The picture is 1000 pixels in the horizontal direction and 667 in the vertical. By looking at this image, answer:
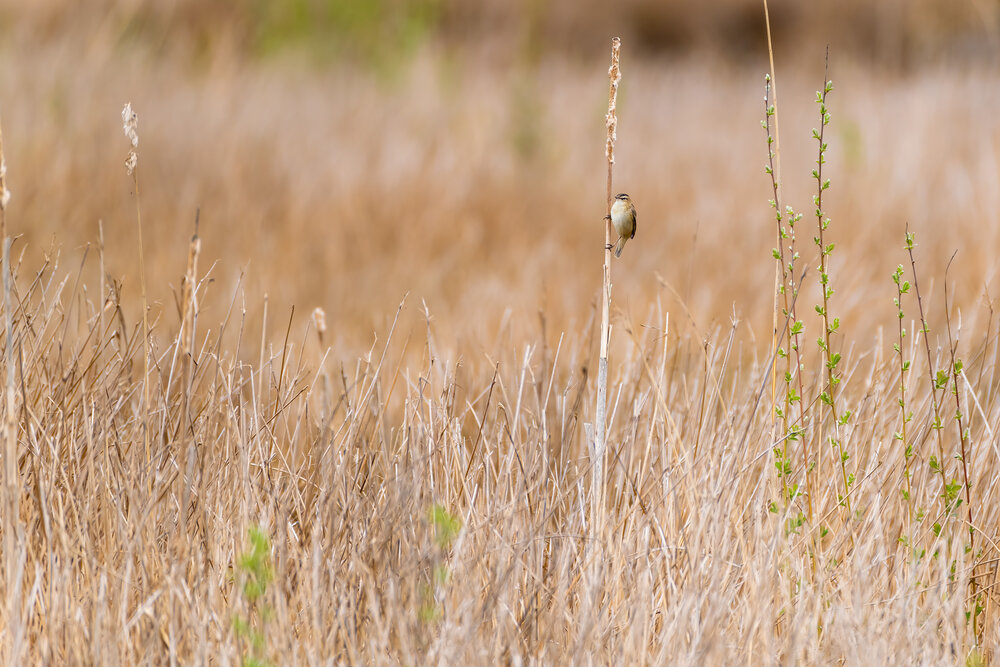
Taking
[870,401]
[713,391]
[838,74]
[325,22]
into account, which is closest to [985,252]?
[870,401]

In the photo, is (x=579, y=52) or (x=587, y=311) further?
(x=579, y=52)

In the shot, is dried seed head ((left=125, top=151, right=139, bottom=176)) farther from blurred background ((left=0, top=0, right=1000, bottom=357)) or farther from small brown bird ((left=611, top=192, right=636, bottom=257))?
blurred background ((left=0, top=0, right=1000, bottom=357))

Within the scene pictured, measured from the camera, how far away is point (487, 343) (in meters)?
3.39

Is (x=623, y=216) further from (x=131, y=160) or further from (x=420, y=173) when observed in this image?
(x=420, y=173)

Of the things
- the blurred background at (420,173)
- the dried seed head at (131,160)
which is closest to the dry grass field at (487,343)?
the blurred background at (420,173)

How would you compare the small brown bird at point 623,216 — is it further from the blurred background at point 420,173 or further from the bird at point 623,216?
the blurred background at point 420,173

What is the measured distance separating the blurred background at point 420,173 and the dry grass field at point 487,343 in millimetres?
27

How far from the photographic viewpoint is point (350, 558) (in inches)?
50.1

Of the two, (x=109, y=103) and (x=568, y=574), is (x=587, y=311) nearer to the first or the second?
(x=568, y=574)

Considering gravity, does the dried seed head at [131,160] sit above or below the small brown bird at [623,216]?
above

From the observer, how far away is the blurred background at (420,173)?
4.11 m

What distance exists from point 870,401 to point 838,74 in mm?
6780

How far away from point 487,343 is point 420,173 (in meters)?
1.91

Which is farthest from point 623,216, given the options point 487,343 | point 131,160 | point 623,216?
point 487,343
